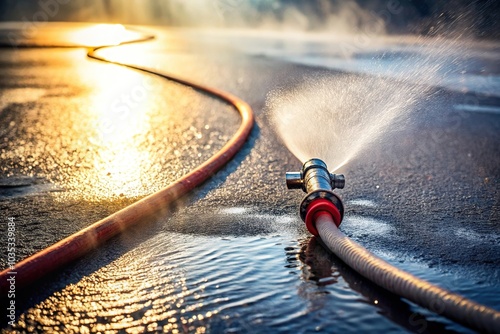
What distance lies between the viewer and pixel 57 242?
326 cm

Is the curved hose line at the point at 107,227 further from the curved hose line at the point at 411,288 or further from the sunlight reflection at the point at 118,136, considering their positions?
the curved hose line at the point at 411,288

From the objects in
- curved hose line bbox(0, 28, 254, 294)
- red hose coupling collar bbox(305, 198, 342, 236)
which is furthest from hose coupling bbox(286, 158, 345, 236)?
curved hose line bbox(0, 28, 254, 294)

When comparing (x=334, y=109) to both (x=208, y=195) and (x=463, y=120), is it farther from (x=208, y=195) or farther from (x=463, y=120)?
(x=208, y=195)

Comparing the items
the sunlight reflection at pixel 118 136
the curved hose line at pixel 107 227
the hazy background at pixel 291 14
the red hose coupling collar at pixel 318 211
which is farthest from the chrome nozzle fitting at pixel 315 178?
the hazy background at pixel 291 14

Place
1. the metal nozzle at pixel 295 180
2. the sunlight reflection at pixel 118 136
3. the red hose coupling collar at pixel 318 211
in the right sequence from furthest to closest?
the sunlight reflection at pixel 118 136 < the metal nozzle at pixel 295 180 < the red hose coupling collar at pixel 318 211

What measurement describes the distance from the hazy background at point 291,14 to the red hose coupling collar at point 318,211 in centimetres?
1386

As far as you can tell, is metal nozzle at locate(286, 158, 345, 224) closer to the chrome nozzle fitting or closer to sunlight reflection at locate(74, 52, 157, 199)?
the chrome nozzle fitting

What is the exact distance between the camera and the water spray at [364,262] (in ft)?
7.33

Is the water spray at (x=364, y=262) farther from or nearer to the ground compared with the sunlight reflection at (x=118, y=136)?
nearer to the ground

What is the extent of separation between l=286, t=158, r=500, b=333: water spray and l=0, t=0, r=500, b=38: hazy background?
13.6 meters

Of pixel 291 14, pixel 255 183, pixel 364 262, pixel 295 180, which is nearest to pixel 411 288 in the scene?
pixel 364 262

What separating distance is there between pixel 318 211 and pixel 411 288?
3.10ft

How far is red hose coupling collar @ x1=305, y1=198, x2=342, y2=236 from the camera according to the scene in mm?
3311

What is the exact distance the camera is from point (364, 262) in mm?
2762
